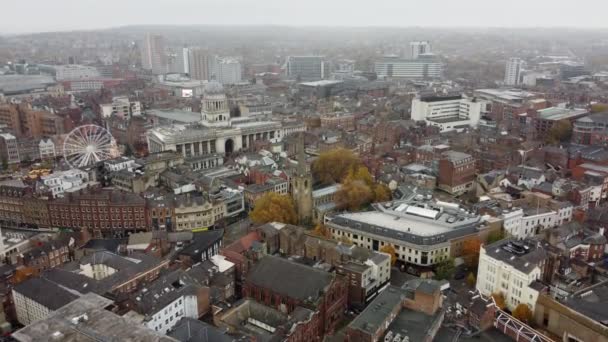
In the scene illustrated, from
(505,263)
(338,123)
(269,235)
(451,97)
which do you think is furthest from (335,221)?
(451,97)

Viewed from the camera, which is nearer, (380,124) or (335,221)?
(335,221)

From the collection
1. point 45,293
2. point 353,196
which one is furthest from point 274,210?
point 45,293

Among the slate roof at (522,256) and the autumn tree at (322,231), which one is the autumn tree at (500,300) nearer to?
the slate roof at (522,256)

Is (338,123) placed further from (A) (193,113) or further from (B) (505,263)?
(B) (505,263)

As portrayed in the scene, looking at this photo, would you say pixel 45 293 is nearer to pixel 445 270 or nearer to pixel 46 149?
pixel 445 270

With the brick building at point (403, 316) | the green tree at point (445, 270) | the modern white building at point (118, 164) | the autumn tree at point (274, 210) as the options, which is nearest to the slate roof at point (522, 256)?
the green tree at point (445, 270)
